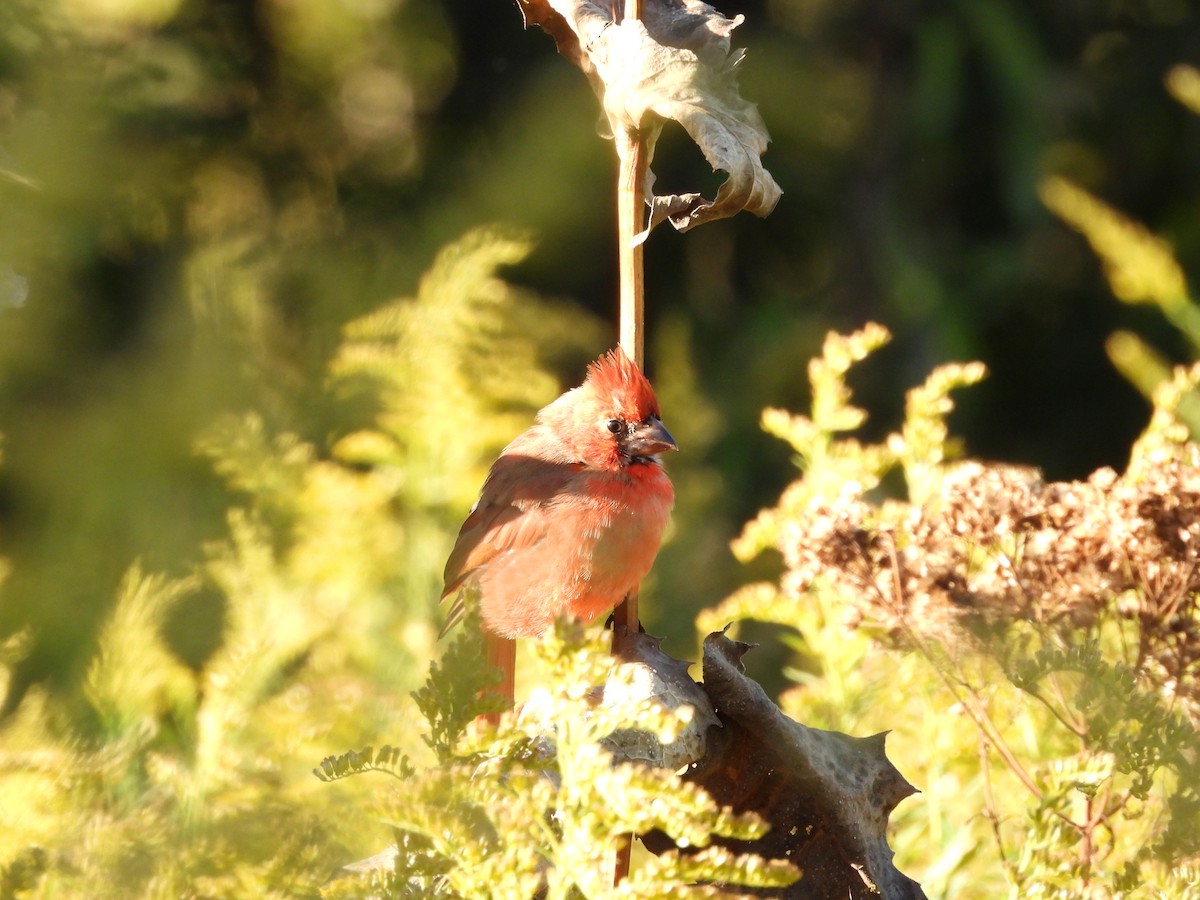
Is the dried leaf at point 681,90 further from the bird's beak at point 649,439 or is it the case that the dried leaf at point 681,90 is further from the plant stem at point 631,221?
the bird's beak at point 649,439

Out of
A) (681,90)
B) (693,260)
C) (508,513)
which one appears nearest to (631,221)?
(681,90)

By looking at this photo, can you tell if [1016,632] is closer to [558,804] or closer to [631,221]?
[631,221]

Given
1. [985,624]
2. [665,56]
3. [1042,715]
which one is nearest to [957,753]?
[1042,715]

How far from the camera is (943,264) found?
11.0 feet

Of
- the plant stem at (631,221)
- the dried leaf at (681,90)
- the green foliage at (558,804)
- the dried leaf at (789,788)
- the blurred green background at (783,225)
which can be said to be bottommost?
the blurred green background at (783,225)

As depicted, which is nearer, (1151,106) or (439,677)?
(439,677)

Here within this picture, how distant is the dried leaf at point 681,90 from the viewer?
36.2 inches

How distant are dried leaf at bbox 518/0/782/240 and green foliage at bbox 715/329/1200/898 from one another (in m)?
0.37

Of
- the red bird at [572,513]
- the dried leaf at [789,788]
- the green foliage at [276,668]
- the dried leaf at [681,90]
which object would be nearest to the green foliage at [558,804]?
the green foliage at [276,668]

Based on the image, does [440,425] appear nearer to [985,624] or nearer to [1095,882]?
[985,624]

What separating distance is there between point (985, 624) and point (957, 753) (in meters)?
0.41

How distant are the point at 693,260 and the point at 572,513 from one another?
184cm

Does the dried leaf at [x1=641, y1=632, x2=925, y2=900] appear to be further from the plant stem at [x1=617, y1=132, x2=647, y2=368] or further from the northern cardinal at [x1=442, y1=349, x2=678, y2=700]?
the northern cardinal at [x1=442, y1=349, x2=678, y2=700]

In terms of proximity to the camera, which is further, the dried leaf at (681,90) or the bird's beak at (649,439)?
the bird's beak at (649,439)
